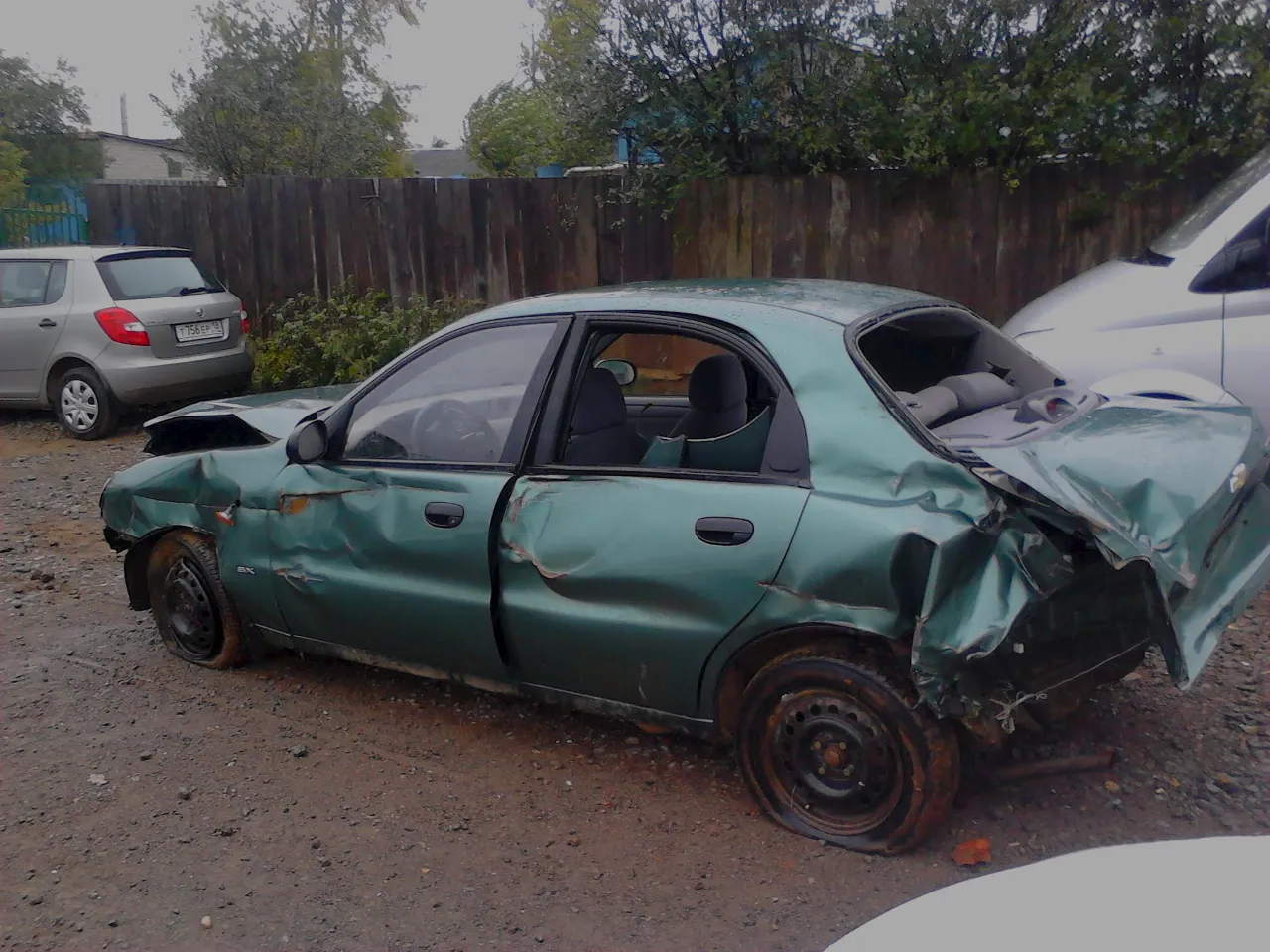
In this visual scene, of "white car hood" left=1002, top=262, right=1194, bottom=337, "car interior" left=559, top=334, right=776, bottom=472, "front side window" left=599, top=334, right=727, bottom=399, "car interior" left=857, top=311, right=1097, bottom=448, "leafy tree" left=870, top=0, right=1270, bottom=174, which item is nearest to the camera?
"car interior" left=857, top=311, right=1097, bottom=448

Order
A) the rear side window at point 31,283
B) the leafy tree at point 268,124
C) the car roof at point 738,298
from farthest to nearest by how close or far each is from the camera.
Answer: the leafy tree at point 268,124 < the rear side window at point 31,283 < the car roof at point 738,298

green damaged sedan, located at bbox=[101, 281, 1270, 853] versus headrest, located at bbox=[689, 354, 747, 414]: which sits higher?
headrest, located at bbox=[689, 354, 747, 414]

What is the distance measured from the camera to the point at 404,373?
433 centimetres

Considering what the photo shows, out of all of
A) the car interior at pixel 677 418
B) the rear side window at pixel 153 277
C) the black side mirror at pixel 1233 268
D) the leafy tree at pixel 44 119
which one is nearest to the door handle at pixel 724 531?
the car interior at pixel 677 418

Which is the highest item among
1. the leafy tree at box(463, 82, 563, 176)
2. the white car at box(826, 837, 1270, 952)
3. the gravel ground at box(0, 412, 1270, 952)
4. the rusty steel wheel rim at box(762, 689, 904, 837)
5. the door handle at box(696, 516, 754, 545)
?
the leafy tree at box(463, 82, 563, 176)

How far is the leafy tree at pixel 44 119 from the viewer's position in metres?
20.6

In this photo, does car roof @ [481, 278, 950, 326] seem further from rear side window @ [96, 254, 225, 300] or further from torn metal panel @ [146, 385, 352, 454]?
rear side window @ [96, 254, 225, 300]

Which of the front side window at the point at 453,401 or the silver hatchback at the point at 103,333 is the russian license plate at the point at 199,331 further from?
the front side window at the point at 453,401

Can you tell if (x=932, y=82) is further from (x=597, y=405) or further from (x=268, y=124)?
(x=268, y=124)

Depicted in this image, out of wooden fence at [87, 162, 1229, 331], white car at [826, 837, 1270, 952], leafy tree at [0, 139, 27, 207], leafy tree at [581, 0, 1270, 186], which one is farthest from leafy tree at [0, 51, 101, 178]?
white car at [826, 837, 1270, 952]

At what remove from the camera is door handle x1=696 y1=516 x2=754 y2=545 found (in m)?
3.34

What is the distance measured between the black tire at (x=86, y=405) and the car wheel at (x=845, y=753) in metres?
8.23

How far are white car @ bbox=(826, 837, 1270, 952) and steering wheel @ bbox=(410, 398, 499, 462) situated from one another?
2.39 m

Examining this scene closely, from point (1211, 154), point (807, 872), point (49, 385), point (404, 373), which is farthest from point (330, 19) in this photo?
point (807, 872)
